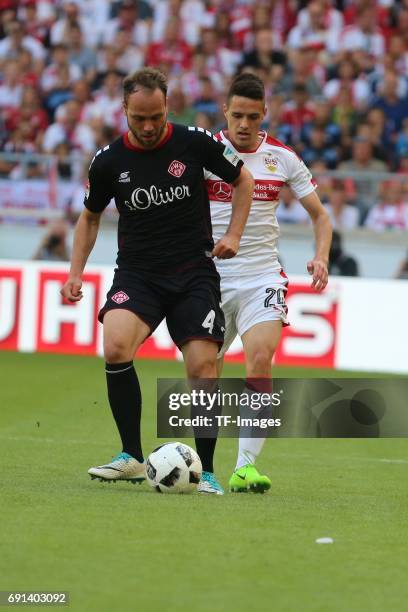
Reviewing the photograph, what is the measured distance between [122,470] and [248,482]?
730 millimetres

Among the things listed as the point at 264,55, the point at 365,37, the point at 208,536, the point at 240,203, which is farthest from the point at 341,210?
the point at 208,536

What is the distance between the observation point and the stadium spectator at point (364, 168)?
1744 cm

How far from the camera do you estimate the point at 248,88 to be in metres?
7.45

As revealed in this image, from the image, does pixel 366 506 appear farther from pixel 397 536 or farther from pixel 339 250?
pixel 339 250

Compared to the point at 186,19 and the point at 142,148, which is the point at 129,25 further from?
the point at 142,148

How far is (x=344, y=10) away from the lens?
20.7m

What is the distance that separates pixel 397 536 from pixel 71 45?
53.6ft

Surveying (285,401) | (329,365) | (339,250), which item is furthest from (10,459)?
(339,250)

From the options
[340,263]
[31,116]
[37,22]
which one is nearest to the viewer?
[340,263]

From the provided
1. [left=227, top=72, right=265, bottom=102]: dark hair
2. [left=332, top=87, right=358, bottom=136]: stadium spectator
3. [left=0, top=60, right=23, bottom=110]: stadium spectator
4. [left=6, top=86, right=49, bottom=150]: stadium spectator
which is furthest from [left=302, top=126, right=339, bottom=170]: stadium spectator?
[left=227, top=72, right=265, bottom=102]: dark hair

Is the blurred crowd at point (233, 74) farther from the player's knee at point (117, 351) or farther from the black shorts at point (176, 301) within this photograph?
the player's knee at point (117, 351)

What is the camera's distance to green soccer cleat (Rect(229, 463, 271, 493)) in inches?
286

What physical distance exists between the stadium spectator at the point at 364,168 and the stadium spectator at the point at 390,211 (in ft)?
0.43

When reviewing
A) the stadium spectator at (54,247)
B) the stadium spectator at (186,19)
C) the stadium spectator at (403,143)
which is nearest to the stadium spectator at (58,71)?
the stadium spectator at (186,19)
